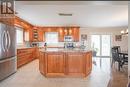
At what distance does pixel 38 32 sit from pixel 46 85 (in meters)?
8.38

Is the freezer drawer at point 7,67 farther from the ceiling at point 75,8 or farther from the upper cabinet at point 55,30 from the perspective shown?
the upper cabinet at point 55,30

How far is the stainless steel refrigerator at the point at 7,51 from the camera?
5.17m

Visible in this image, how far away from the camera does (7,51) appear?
5625mm

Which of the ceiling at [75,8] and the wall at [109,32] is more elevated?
the ceiling at [75,8]

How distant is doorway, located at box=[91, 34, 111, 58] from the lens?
539 inches

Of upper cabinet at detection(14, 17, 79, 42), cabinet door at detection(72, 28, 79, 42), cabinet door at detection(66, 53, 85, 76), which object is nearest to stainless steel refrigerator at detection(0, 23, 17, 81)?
cabinet door at detection(66, 53, 85, 76)

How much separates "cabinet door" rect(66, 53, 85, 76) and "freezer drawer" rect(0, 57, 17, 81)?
6.24 feet

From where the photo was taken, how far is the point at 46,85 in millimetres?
4855

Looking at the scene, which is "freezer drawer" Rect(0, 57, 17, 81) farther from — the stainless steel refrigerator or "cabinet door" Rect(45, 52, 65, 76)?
"cabinet door" Rect(45, 52, 65, 76)

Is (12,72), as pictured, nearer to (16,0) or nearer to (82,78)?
(82,78)

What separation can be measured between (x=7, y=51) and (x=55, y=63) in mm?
1573

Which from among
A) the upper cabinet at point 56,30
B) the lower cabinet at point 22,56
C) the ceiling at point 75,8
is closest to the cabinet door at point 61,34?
the upper cabinet at point 56,30

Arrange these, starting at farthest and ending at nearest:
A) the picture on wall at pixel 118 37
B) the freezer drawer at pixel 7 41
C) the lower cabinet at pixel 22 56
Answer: the picture on wall at pixel 118 37
the lower cabinet at pixel 22 56
the freezer drawer at pixel 7 41

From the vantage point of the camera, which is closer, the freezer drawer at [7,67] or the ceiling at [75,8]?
the ceiling at [75,8]
